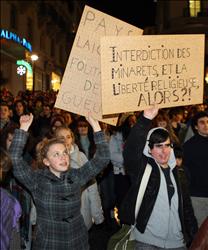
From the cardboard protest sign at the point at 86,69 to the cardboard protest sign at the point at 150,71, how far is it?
250 millimetres

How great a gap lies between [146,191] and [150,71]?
49.9 inches

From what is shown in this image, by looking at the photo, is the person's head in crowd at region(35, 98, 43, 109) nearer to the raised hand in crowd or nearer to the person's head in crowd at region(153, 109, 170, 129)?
the person's head in crowd at region(153, 109, 170, 129)

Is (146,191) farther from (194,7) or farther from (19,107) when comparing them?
(194,7)

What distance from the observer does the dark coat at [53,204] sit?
387cm

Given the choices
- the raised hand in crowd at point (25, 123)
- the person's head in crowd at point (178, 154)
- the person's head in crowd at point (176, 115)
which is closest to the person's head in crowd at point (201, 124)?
the person's head in crowd at point (178, 154)

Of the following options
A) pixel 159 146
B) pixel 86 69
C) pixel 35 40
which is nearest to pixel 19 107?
pixel 86 69

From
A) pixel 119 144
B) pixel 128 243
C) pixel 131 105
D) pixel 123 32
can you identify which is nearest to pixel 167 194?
pixel 128 243

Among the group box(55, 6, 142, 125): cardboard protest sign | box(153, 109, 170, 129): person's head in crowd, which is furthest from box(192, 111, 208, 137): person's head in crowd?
box(153, 109, 170, 129): person's head in crowd

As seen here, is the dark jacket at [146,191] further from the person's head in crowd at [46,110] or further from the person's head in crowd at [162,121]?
the person's head in crowd at [46,110]

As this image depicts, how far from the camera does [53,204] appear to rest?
3.88 meters

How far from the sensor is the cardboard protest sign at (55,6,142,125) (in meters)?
4.52

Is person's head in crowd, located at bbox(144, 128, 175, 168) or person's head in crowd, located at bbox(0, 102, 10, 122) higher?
person's head in crowd, located at bbox(0, 102, 10, 122)

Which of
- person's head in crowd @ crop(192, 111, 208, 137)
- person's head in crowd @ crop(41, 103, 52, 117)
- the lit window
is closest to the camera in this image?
person's head in crowd @ crop(192, 111, 208, 137)

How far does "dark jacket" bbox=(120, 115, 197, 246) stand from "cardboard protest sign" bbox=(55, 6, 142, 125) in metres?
0.72
